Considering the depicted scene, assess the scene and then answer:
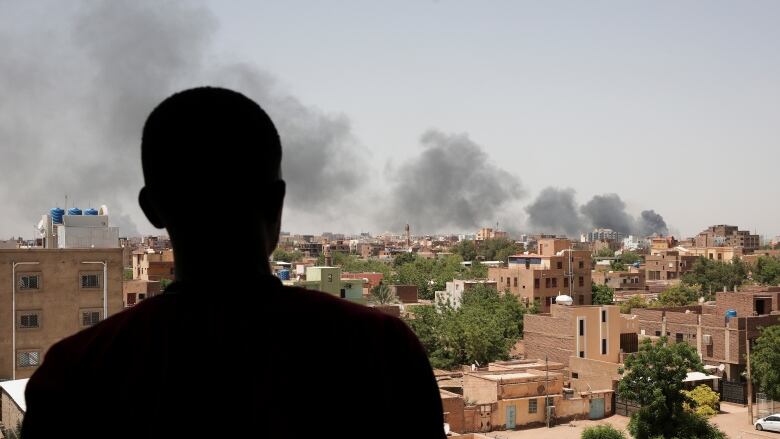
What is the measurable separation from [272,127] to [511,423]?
2029 centimetres

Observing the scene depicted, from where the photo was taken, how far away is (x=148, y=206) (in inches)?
41.6

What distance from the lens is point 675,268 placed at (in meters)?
60.5

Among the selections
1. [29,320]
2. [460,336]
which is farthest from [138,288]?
[29,320]

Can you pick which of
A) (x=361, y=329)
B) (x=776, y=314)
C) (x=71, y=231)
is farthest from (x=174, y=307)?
(x=776, y=314)

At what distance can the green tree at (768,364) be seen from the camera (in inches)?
819

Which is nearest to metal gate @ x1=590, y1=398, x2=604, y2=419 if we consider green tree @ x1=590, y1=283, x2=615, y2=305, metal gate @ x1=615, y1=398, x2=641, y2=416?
metal gate @ x1=615, y1=398, x2=641, y2=416

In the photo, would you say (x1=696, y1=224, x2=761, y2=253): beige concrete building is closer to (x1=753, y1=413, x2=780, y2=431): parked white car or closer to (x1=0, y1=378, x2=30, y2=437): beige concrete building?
(x1=753, y1=413, x2=780, y2=431): parked white car

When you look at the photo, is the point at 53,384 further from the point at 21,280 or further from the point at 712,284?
the point at 712,284

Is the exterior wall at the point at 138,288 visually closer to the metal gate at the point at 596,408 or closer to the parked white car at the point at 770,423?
the metal gate at the point at 596,408

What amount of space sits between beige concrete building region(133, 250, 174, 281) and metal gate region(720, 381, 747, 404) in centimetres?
2421

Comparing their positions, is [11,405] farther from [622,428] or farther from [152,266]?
[152,266]

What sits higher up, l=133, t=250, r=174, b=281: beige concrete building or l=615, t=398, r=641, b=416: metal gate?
l=133, t=250, r=174, b=281: beige concrete building

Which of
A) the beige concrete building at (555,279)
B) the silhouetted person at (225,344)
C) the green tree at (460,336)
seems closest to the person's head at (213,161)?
the silhouetted person at (225,344)

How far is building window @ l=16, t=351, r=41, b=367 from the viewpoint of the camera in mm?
15711
